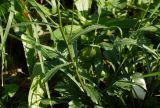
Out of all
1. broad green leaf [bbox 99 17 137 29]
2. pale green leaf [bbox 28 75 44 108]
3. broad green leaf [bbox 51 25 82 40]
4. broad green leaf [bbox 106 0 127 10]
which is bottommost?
pale green leaf [bbox 28 75 44 108]

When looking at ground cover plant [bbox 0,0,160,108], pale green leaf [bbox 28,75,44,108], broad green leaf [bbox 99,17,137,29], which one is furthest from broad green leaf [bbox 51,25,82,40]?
pale green leaf [bbox 28,75,44,108]

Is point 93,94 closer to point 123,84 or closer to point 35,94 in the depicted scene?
point 123,84

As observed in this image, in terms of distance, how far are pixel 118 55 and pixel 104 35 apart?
163 millimetres

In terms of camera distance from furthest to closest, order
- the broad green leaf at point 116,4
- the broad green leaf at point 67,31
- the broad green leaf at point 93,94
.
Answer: the broad green leaf at point 116,4
the broad green leaf at point 67,31
the broad green leaf at point 93,94

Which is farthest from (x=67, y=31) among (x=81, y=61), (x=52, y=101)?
(x=52, y=101)

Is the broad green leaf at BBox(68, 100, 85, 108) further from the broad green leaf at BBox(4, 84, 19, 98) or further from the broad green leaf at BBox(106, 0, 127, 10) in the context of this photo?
the broad green leaf at BBox(106, 0, 127, 10)

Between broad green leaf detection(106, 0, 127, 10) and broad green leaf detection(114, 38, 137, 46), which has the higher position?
broad green leaf detection(106, 0, 127, 10)

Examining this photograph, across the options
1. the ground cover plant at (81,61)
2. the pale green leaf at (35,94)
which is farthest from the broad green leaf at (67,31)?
the pale green leaf at (35,94)

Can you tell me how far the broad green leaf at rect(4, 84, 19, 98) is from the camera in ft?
5.15

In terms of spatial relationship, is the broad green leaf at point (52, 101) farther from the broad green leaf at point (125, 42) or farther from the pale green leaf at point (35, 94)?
the broad green leaf at point (125, 42)

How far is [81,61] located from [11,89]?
33 cm

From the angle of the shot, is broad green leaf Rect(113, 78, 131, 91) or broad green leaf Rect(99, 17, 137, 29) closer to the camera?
broad green leaf Rect(113, 78, 131, 91)

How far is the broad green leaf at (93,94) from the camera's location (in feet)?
4.53

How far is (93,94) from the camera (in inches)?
54.8
